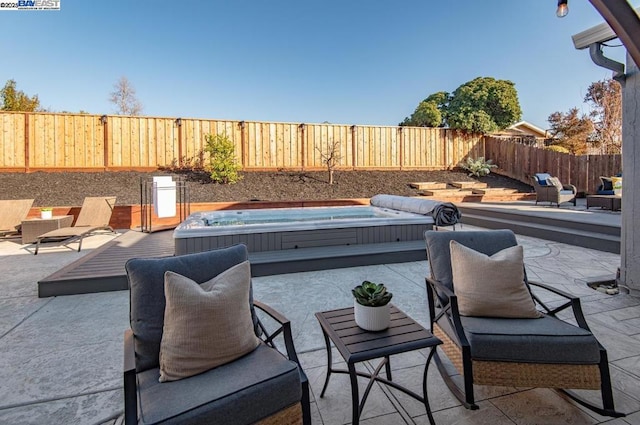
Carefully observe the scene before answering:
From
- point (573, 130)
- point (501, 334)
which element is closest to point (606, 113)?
point (573, 130)

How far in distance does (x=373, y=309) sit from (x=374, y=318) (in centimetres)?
5

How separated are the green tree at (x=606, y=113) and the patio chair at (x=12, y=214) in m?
21.6

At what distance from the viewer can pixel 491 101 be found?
46.9 feet

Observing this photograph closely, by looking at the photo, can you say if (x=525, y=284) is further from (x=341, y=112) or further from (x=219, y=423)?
(x=341, y=112)

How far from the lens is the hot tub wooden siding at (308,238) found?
4051 mm

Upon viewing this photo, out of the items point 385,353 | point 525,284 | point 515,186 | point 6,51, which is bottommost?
point 385,353

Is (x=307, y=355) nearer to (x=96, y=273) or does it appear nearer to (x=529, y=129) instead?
(x=96, y=273)

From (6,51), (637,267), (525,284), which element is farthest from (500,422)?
(6,51)

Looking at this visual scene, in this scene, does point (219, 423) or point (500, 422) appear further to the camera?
point (500, 422)

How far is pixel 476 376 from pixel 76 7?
11.4 meters

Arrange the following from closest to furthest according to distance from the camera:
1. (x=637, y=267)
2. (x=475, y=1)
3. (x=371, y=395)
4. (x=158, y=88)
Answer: (x=371, y=395) → (x=637, y=267) → (x=475, y=1) → (x=158, y=88)

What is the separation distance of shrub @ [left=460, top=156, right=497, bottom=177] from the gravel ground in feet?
2.14

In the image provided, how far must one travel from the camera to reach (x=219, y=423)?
1.17 meters

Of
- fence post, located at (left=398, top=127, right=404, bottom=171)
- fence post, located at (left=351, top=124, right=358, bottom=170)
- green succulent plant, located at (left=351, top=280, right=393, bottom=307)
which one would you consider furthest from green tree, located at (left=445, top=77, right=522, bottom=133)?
green succulent plant, located at (left=351, top=280, right=393, bottom=307)
